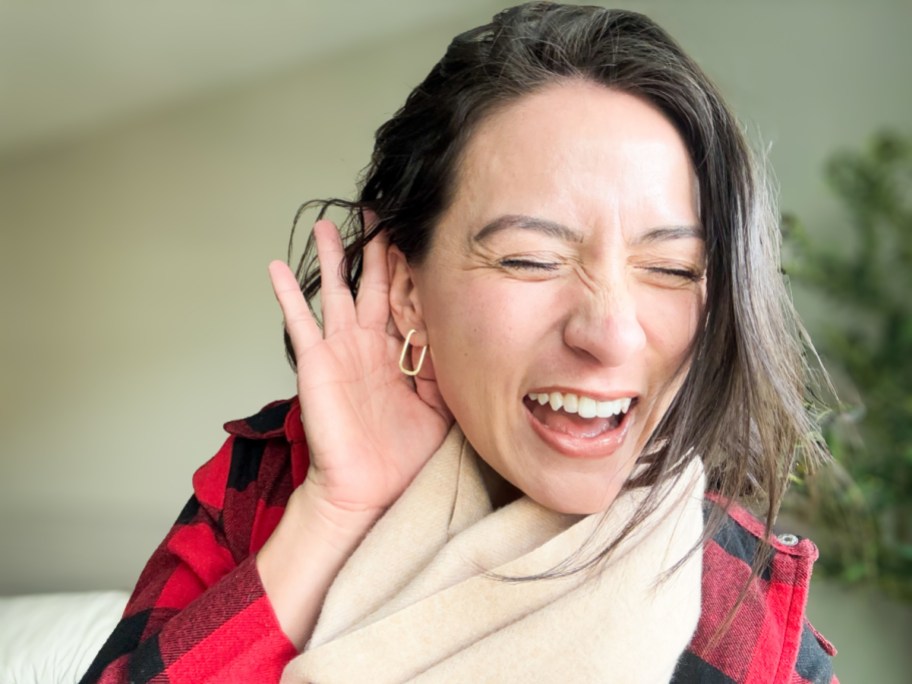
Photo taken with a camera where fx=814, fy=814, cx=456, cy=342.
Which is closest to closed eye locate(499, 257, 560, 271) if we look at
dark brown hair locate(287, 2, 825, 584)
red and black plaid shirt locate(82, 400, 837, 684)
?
dark brown hair locate(287, 2, 825, 584)

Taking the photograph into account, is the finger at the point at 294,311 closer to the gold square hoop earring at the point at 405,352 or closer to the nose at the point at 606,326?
the gold square hoop earring at the point at 405,352

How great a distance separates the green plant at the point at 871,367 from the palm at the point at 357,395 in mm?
1481

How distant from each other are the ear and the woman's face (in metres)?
0.10

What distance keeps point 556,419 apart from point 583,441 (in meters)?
0.04

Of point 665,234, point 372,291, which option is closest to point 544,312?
point 665,234

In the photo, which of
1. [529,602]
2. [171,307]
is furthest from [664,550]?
[171,307]

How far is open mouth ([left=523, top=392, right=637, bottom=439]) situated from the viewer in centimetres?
82

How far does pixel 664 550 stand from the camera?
0.83 metres

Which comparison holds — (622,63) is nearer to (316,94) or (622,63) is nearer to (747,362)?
(747,362)

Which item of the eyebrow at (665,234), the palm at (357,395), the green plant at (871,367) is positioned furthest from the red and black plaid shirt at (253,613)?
the green plant at (871,367)

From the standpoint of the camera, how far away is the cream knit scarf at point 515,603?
0.78 m

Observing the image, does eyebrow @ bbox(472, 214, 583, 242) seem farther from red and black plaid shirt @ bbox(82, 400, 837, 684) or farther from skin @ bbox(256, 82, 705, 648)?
red and black plaid shirt @ bbox(82, 400, 837, 684)

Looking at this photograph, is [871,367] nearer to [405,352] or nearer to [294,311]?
[405,352]

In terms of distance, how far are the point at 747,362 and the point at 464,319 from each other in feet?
0.96
